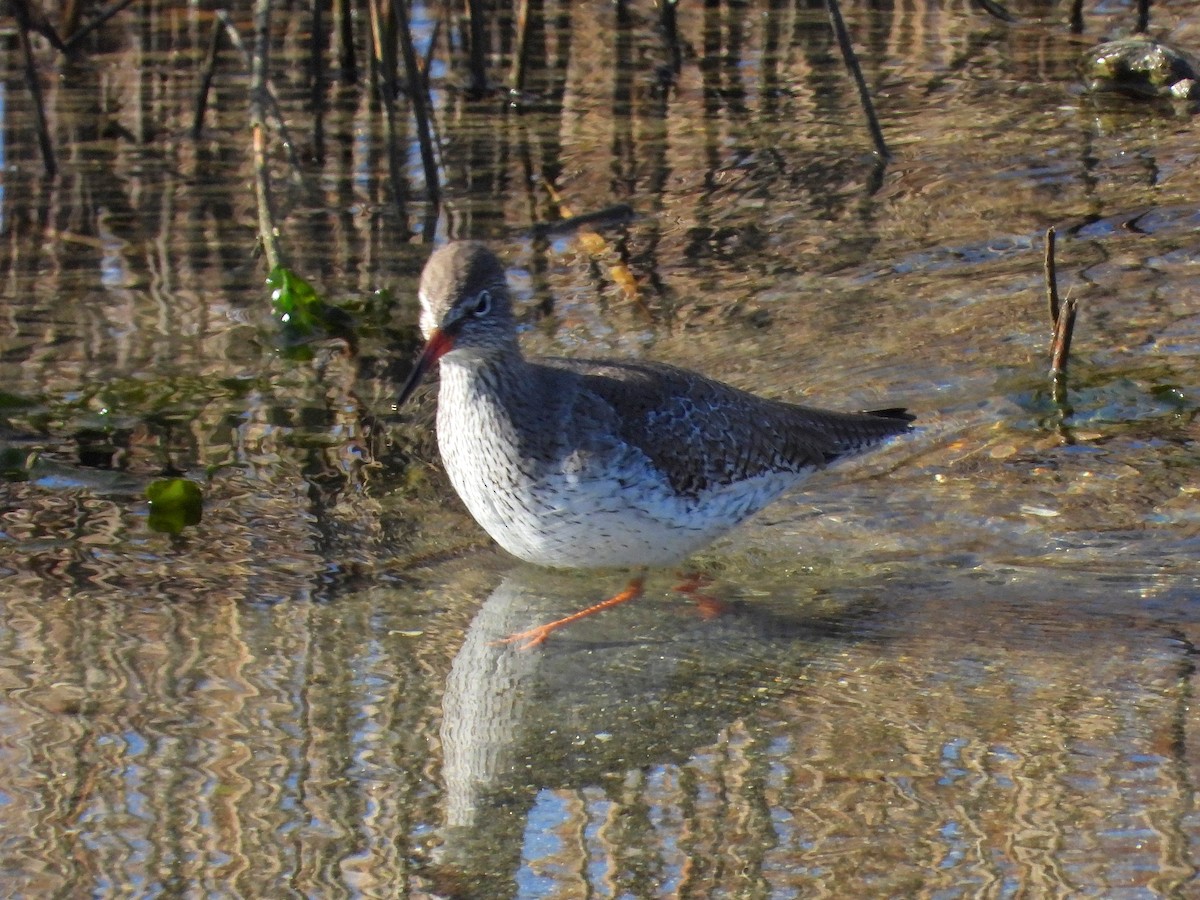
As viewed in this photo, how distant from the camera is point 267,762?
476 cm

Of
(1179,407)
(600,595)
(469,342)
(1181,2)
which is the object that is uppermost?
(1181,2)

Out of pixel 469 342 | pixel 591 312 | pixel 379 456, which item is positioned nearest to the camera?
pixel 469 342

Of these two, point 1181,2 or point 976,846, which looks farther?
point 1181,2

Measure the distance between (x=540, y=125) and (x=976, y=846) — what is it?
739cm

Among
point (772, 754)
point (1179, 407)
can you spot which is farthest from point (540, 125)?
point (772, 754)

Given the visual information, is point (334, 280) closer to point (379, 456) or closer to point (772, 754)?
point (379, 456)

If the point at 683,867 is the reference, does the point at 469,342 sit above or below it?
above

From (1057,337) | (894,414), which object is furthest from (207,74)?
(1057,337)

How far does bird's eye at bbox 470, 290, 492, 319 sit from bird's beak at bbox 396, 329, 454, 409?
143mm

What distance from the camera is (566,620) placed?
5852 mm

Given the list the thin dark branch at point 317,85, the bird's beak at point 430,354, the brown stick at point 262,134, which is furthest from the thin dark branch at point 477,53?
the bird's beak at point 430,354

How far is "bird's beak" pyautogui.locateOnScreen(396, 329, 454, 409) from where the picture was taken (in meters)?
5.46

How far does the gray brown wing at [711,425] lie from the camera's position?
5.93 m

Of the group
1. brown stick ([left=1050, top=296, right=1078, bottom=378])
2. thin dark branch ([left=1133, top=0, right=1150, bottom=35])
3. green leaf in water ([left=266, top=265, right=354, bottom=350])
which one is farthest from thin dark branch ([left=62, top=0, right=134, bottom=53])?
thin dark branch ([left=1133, top=0, right=1150, bottom=35])
